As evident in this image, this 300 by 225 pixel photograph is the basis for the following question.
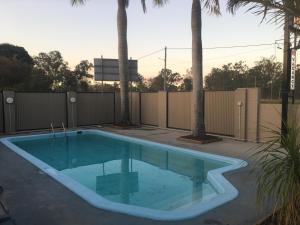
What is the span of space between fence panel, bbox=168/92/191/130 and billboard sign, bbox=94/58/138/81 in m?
3.12

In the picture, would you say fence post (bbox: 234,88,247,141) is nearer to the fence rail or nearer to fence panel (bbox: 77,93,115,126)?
the fence rail

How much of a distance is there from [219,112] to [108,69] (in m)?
6.30

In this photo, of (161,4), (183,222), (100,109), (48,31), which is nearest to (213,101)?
(161,4)

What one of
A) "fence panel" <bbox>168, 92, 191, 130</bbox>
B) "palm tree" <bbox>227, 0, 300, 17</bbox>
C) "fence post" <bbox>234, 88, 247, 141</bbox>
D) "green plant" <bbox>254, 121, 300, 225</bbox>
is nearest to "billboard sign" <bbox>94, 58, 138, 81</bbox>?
"fence panel" <bbox>168, 92, 191, 130</bbox>

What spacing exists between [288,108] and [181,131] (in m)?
4.72

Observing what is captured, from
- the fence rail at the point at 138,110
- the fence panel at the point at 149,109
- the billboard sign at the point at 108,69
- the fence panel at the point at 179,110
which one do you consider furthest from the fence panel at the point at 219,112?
the billboard sign at the point at 108,69

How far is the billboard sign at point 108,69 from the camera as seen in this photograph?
46.9 ft

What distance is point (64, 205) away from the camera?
425cm

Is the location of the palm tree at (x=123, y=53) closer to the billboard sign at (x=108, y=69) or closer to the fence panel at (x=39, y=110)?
the billboard sign at (x=108, y=69)

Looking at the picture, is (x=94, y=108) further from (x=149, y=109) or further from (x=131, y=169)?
(x=131, y=169)

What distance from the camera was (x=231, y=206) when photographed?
4.20 meters

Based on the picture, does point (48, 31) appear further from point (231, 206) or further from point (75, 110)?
point (231, 206)

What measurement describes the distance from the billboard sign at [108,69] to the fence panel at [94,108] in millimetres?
862

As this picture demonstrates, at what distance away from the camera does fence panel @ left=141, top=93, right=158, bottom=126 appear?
1370 centimetres
